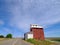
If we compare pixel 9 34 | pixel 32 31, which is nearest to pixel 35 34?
pixel 32 31

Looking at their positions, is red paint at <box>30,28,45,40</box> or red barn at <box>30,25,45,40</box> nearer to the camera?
red paint at <box>30,28,45,40</box>

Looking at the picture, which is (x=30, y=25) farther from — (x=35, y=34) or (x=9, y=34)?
(x=9, y=34)

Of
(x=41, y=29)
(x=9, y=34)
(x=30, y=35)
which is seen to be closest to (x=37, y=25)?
(x=41, y=29)

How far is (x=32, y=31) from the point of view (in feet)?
205

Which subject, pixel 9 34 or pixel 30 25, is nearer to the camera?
pixel 30 25

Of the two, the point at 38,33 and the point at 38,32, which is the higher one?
the point at 38,32

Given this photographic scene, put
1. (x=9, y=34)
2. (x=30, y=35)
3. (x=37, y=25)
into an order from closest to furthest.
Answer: (x=30, y=35)
(x=37, y=25)
(x=9, y=34)

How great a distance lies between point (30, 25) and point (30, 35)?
8.88 meters

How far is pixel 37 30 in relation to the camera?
208 feet

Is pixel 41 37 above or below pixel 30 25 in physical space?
below

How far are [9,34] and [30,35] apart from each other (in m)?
31.6

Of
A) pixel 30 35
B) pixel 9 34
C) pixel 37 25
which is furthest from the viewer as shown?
pixel 9 34

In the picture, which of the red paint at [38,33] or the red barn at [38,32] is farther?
the red barn at [38,32]

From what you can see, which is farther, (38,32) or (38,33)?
(38,32)
